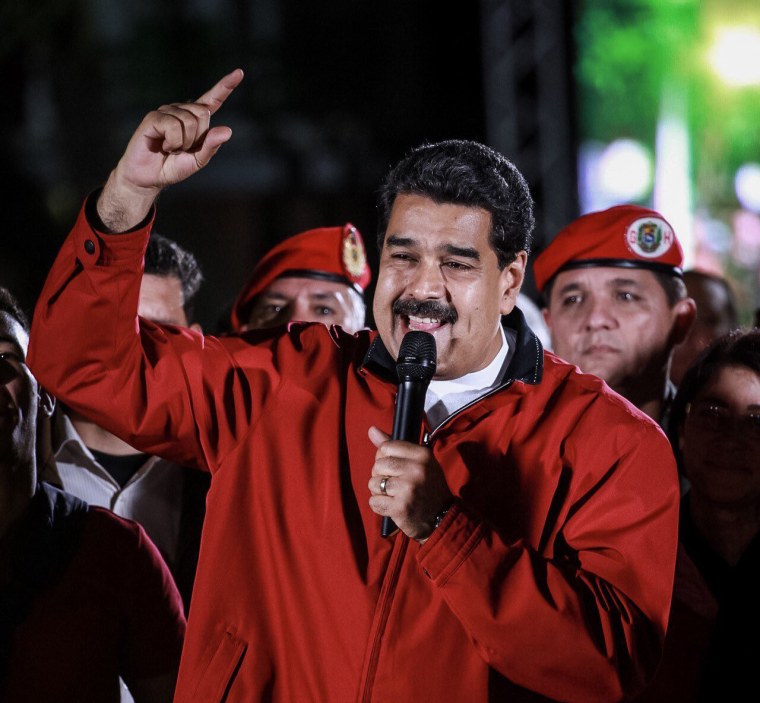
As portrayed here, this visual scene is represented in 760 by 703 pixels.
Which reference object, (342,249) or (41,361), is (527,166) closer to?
(342,249)

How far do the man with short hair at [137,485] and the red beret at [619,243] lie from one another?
1405mm

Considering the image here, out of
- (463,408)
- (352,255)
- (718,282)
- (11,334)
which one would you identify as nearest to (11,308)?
(11,334)

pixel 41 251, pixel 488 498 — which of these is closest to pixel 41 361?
pixel 488 498

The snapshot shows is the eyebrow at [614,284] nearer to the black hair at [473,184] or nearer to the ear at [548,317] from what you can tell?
the ear at [548,317]

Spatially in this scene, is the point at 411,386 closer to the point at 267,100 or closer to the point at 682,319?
the point at 682,319

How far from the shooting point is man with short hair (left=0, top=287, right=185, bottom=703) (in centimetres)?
232

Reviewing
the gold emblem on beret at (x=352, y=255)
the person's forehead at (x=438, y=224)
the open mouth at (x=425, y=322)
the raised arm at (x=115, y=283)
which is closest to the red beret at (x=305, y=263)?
the gold emblem on beret at (x=352, y=255)

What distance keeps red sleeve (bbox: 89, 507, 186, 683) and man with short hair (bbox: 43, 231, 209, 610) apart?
1.52ft

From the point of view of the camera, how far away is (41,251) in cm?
804

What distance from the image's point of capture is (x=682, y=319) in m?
3.67

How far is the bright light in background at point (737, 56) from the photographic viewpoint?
9000 millimetres

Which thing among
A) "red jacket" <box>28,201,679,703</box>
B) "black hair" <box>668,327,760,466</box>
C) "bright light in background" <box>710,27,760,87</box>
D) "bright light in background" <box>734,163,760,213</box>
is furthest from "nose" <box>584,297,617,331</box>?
"bright light in background" <box>710,27,760,87</box>

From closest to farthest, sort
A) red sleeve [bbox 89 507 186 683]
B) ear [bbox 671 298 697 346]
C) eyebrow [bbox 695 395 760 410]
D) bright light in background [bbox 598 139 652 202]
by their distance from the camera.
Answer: red sleeve [bbox 89 507 186 683] → eyebrow [bbox 695 395 760 410] → ear [bbox 671 298 697 346] → bright light in background [bbox 598 139 652 202]

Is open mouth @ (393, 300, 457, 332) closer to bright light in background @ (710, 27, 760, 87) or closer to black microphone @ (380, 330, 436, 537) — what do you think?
black microphone @ (380, 330, 436, 537)
